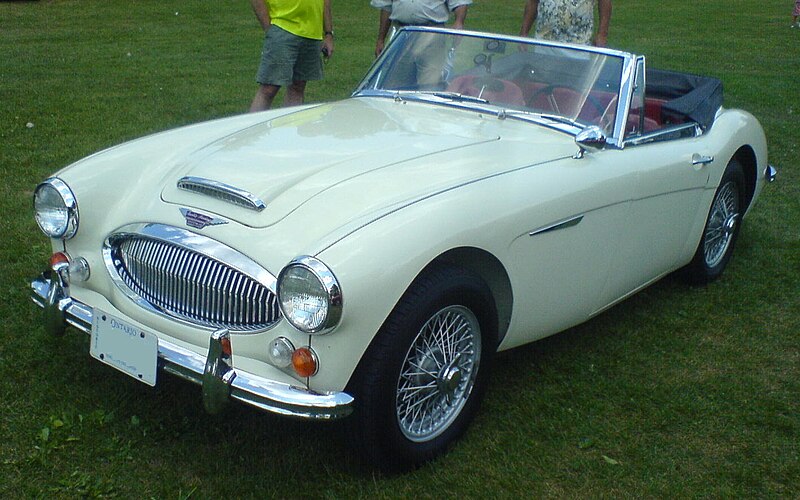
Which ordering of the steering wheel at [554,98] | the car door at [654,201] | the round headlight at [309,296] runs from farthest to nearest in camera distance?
the steering wheel at [554,98]
the car door at [654,201]
the round headlight at [309,296]

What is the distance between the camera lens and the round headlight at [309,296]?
2498mm

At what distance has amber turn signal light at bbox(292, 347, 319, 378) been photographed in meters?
2.59

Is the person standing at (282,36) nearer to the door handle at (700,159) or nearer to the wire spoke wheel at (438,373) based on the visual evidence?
the door handle at (700,159)

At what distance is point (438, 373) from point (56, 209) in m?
1.53

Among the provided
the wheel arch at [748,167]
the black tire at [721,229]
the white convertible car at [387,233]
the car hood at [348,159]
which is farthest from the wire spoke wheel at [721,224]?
the car hood at [348,159]

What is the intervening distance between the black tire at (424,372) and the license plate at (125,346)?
666 millimetres

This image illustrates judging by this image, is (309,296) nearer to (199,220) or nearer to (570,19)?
(199,220)

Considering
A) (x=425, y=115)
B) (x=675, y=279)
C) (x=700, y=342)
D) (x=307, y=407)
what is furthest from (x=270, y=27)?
(x=307, y=407)

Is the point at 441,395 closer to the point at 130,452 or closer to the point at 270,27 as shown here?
the point at 130,452

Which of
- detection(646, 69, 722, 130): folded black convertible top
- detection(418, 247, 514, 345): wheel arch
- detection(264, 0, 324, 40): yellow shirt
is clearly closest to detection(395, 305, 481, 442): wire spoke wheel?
detection(418, 247, 514, 345): wheel arch

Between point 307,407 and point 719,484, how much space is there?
150 cm

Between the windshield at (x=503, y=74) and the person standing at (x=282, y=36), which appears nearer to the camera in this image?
the windshield at (x=503, y=74)

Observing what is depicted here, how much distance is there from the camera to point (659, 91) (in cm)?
516

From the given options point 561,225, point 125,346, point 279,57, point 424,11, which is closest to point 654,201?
point 561,225
